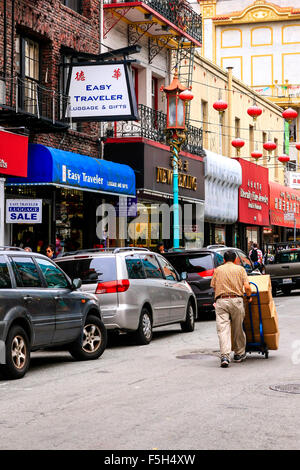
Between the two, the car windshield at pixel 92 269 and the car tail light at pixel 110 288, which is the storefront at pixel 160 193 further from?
the car tail light at pixel 110 288

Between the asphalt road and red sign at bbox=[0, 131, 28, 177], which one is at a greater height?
red sign at bbox=[0, 131, 28, 177]

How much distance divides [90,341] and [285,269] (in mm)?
18285

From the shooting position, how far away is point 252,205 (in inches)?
1626

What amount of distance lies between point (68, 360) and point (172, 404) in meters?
4.95

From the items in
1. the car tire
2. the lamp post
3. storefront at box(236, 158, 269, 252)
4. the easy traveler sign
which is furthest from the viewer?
storefront at box(236, 158, 269, 252)

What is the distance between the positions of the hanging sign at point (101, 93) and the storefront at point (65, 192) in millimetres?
1310

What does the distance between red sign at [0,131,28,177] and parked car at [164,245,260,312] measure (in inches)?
165

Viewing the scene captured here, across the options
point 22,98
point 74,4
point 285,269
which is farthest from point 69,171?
point 285,269

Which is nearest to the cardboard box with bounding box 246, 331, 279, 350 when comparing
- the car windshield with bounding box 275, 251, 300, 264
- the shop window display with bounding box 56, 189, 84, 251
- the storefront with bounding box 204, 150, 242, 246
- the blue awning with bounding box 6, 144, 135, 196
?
the blue awning with bounding box 6, 144, 135, 196

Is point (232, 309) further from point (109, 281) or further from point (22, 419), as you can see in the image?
point (22, 419)

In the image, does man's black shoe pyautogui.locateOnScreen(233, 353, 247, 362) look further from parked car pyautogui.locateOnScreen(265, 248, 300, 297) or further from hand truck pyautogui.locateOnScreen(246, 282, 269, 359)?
parked car pyautogui.locateOnScreen(265, 248, 300, 297)

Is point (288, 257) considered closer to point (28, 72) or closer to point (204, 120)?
point (204, 120)

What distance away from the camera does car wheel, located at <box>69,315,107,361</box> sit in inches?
527

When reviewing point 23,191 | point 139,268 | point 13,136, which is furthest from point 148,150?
point 139,268
